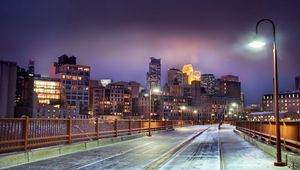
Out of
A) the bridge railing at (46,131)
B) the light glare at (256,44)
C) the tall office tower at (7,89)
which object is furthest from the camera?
the tall office tower at (7,89)

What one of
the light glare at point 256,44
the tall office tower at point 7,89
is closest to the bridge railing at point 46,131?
the light glare at point 256,44

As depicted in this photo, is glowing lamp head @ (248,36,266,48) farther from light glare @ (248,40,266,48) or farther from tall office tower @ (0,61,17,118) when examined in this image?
tall office tower @ (0,61,17,118)

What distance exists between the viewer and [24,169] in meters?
13.7

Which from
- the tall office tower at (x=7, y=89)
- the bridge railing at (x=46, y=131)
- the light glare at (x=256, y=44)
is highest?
the tall office tower at (x=7, y=89)

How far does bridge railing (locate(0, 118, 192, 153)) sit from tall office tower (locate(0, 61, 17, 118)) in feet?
476

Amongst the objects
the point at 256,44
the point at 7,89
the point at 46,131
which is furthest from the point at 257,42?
the point at 7,89

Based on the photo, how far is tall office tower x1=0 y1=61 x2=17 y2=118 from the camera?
536 feet

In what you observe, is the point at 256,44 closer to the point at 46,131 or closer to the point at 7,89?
the point at 46,131

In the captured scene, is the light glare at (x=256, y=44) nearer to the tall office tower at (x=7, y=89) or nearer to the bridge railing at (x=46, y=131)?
the bridge railing at (x=46, y=131)

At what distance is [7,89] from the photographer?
172 metres

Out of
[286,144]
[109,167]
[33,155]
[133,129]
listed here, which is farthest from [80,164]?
[133,129]

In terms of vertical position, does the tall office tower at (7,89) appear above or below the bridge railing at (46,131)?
above

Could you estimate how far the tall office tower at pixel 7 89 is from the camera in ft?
536

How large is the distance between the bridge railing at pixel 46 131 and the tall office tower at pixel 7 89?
145m
